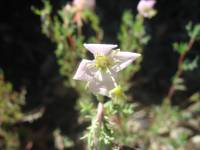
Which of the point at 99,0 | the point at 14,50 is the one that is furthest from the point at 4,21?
the point at 99,0

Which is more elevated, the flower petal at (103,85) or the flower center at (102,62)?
the flower center at (102,62)


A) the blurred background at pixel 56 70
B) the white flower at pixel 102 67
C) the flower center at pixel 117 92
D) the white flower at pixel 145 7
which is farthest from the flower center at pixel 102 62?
the blurred background at pixel 56 70

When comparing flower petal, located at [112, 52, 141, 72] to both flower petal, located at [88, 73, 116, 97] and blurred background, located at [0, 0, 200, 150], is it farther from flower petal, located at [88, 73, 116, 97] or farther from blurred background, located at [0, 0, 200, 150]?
blurred background, located at [0, 0, 200, 150]

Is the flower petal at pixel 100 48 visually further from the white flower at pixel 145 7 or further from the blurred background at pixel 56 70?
the blurred background at pixel 56 70

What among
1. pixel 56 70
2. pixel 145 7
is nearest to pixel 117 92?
pixel 145 7

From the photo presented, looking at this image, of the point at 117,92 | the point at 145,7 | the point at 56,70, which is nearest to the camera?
the point at 117,92

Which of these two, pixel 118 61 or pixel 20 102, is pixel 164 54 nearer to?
pixel 20 102

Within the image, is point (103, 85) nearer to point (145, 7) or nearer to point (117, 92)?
point (117, 92)
